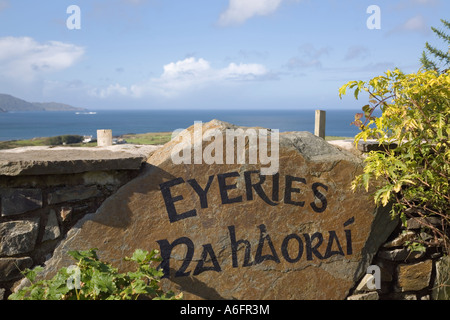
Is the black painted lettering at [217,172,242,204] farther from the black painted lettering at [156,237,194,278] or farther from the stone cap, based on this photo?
the stone cap

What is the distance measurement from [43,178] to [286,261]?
74.4 inches

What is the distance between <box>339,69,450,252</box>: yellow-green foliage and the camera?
3.14 m

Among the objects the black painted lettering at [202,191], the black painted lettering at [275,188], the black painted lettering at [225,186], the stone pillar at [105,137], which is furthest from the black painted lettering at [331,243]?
the stone pillar at [105,137]

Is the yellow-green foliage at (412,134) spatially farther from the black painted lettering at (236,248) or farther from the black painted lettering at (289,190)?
the black painted lettering at (236,248)

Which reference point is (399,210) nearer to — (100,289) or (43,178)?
(100,289)

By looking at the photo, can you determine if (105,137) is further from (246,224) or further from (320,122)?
(320,122)

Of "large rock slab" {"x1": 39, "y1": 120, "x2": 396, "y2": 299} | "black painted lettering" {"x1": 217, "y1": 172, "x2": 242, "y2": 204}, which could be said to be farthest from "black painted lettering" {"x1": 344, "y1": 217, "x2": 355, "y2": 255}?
"black painted lettering" {"x1": 217, "y1": 172, "x2": 242, "y2": 204}

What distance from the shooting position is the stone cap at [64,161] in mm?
2686

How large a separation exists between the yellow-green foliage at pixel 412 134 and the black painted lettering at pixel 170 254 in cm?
136

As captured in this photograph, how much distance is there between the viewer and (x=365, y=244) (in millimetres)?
3477

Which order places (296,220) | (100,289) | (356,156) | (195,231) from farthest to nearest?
(356,156) → (296,220) → (195,231) → (100,289)

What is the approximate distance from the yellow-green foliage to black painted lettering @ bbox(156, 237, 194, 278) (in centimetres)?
136
